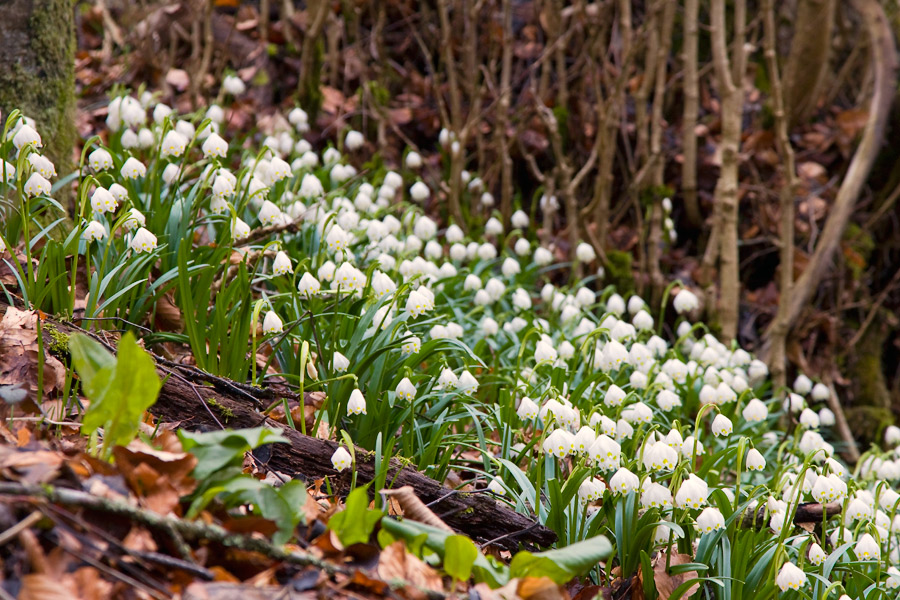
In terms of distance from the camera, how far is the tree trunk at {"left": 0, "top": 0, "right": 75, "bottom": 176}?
9.61 feet

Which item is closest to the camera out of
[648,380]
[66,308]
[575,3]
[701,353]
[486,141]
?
[66,308]

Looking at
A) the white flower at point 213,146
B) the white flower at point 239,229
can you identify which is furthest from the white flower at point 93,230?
the white flower at point 213,146

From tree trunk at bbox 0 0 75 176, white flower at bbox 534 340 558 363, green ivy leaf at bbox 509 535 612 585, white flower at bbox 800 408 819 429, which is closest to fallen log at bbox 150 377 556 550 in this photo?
green ivy leaf at bbox 509 535 612 585

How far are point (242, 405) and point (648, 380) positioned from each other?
1.89 m

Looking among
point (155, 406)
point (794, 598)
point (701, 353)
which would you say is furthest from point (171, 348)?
point (701, 353)

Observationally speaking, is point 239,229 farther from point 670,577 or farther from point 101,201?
point 670,577

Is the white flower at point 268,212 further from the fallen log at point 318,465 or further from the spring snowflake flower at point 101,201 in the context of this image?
the fallen log at point 318,465

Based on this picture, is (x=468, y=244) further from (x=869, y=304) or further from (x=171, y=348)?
(x=869, y=304)

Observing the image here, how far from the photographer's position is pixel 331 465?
229 cm

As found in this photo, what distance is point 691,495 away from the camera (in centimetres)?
223

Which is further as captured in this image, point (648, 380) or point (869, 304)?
point (869, 304)

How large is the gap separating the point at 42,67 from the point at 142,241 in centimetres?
109

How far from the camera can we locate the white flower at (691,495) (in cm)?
223

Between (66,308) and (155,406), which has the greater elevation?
(66,308)
